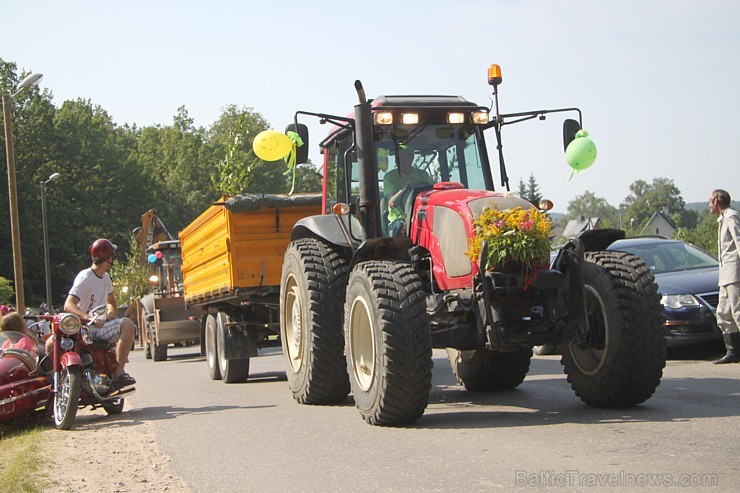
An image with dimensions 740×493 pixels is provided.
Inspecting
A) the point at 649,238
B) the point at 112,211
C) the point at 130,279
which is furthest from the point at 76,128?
the point at 649,238

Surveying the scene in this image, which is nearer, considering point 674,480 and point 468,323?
point 674,480

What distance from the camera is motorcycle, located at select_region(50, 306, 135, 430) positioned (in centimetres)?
909

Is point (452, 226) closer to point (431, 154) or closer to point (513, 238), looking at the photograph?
point (513, 238)

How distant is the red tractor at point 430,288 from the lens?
7.71 meters

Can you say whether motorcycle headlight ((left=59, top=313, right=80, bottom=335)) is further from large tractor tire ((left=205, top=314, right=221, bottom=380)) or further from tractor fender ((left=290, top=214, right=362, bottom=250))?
large tractor tire ((left=205, top=314, right=221, bottom=380))

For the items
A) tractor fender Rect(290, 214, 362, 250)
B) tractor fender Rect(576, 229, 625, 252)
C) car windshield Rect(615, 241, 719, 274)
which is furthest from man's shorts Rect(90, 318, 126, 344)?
car windshield Rect(615, 241, 719, 274)

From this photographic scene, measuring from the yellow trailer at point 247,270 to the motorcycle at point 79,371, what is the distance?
9.53 feet

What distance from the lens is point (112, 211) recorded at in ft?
224

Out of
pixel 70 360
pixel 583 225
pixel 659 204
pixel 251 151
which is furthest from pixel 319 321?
pixel 659 204

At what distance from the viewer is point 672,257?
44.9 feet

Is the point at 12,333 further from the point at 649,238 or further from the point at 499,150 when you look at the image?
the point at 649,238

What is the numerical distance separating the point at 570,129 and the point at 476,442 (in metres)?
3.47

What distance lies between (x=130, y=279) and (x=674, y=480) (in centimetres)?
2810

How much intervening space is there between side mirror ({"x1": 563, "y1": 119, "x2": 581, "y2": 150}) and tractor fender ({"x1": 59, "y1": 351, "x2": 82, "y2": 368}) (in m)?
4.93
